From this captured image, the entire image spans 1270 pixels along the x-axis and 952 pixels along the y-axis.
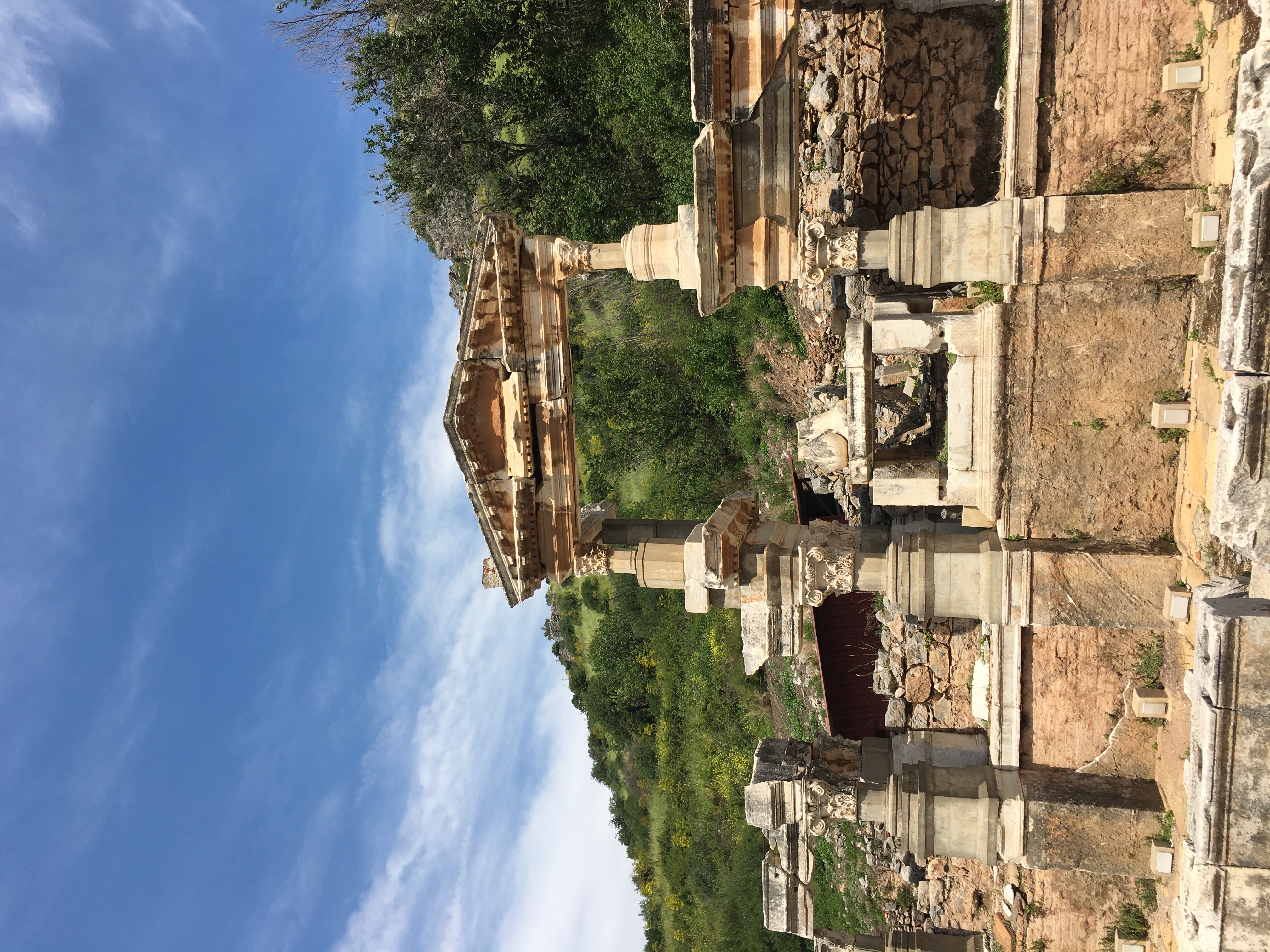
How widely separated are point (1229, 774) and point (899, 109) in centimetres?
654

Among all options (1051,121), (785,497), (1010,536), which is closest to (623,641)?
(785,497)

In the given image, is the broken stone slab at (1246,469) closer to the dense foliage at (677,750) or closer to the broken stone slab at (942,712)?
the broken stone slab at (942,712)

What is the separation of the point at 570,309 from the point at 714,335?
5.71 m

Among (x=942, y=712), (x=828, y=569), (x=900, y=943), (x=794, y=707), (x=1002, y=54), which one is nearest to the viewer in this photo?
(x=828, y=569)

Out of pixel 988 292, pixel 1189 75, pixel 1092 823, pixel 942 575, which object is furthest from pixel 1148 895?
pixel 1189 75

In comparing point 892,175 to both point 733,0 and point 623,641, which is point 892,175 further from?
point 623,641

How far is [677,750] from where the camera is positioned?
1919 cm

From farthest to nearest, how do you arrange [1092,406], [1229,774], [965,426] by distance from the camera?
[965,426], [1092,406], [1229,774]

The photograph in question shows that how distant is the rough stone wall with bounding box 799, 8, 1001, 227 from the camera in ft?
23.6

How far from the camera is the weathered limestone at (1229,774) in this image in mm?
4707

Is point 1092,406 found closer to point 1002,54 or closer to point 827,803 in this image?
point 1002,54

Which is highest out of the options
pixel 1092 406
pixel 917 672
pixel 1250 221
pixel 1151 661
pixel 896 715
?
pixel 1250 221

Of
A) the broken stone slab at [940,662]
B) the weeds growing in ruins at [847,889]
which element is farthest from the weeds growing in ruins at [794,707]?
the broken stone slab at [940,662]

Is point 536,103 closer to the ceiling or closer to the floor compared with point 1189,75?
closer to the ceiling
